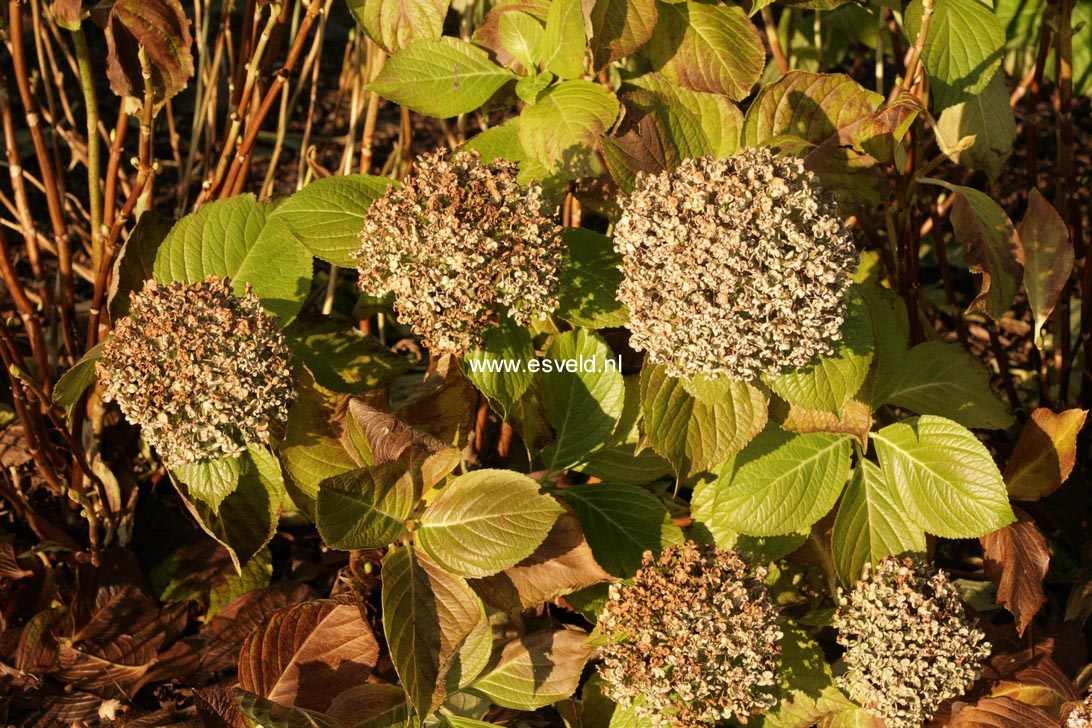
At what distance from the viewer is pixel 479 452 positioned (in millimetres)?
2355

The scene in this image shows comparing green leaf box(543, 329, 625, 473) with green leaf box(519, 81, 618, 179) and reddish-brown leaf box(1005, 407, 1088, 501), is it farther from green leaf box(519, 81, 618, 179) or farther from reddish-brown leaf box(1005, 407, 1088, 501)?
reddish-brown leaf box(1005, 407, 1088, 501)

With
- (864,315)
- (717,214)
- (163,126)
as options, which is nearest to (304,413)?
(717,214)

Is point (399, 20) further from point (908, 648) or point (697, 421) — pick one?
point (908, 648)

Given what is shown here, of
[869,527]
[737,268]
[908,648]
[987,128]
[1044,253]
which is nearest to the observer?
[737,268]

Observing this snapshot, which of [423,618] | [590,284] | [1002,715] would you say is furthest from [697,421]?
[1002,715]

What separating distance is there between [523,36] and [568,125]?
23cm

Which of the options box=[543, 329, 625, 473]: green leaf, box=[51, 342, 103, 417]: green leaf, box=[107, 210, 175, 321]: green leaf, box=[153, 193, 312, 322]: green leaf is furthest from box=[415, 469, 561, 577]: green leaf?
box=[107, 210, 175, 321]: green leaf

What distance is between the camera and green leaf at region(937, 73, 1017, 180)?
215 cm

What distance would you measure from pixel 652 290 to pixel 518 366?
0.31 meters

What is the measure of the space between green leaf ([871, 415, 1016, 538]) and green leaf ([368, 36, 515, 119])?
0.97 metres

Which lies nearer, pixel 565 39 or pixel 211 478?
pixel 211 478

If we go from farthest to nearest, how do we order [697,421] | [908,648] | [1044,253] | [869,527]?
[1044,253] < [869,527] < [697,421] < [908,648]

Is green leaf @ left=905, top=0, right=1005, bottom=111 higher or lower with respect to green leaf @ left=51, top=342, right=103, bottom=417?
higher

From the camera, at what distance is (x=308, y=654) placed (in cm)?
193
